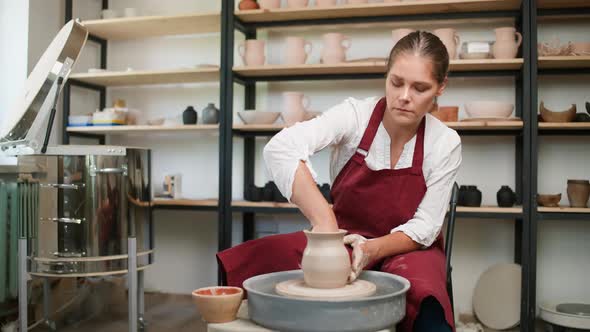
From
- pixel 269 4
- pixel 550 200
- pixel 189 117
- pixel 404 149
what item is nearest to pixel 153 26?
pixel 189 117

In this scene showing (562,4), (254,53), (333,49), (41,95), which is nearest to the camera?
(41,95)

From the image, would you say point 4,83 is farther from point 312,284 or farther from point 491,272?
point 491,272

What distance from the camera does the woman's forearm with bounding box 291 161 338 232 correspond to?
1.50 metres

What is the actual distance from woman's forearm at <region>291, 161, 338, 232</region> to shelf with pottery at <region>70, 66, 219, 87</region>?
1.97 metres

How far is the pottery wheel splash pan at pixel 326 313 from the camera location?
3.86ft

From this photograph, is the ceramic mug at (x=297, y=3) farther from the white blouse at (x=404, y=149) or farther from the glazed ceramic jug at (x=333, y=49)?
the white blouse at (x=404, y=149)

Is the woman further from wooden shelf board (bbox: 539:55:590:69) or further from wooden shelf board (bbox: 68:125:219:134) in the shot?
wooden shelf board (bbox: 68:125:219:134)

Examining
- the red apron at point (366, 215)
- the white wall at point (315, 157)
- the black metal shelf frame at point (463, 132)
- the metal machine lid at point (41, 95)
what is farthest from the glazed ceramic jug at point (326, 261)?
the white wall at point (315, 157)

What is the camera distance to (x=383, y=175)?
1820 mm

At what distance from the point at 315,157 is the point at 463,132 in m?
0.95

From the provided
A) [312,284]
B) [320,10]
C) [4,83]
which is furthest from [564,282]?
[4,83]

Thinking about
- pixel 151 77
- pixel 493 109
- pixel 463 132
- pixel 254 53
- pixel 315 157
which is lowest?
pixel 315 157

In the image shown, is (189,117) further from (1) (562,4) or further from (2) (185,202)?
(1) (562,4)

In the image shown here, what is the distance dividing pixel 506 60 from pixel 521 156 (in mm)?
621
